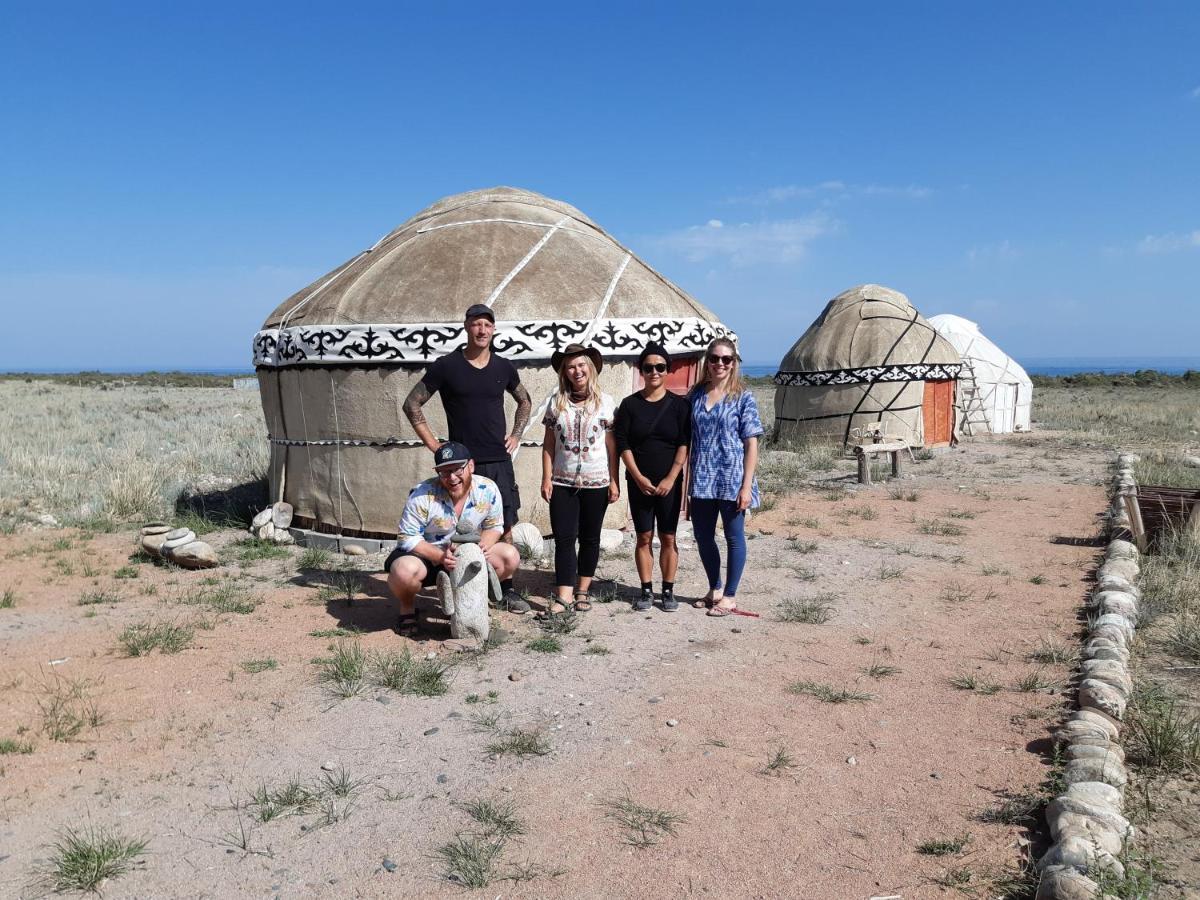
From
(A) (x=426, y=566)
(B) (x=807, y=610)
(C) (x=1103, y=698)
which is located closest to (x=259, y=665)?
(A) (x=426, y=566)

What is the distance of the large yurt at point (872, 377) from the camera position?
14297 millimetres

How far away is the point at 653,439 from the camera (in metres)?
4.78

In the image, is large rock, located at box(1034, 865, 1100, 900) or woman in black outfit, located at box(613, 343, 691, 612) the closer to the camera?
large rock, located at box(1034, 865, 1100, 900)

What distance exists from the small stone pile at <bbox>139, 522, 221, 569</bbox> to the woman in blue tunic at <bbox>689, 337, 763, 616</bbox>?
3575mm

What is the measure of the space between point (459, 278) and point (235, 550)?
108 inches

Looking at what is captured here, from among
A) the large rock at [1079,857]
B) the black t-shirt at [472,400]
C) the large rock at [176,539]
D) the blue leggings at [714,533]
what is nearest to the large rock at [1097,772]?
the large rock at [1079,857]

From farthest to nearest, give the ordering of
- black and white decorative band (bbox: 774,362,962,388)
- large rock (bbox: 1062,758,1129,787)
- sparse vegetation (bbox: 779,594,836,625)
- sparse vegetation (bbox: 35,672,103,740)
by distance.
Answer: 1. black and white decorative band (bbox: 774,362,962,388)
2. sparse vegetation (bbox: 779,594,836,625)
3. sparse vegetation (bbox: 35,672,103,740)
4. large rock (bbox: 1062,758,1129,787)

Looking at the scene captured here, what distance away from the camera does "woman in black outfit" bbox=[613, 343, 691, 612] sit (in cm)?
474

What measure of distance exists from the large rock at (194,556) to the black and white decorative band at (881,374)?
10891 mm

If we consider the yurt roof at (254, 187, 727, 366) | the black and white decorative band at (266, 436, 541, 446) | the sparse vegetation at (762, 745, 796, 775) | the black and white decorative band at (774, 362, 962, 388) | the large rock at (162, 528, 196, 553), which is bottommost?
the sparse vegetation at (762, 745, 796, 775)

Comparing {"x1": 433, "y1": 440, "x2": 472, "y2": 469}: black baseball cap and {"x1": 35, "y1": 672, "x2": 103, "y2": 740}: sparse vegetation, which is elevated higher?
{"x1": 433, "y1": 440, "x2": 472, "y2": 469}: black baseball cap

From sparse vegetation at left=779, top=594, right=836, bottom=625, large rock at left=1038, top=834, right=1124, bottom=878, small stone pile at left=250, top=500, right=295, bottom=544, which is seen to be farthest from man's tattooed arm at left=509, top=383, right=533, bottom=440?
large rock at left=1038, top=834, right=1124, bottom=878

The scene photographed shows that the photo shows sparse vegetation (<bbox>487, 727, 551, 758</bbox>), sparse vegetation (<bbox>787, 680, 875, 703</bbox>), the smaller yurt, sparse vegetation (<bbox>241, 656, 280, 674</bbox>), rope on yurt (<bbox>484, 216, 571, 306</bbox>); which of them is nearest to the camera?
sparse vegetation (<bbox>487, 727, 551, 758</bbox>)

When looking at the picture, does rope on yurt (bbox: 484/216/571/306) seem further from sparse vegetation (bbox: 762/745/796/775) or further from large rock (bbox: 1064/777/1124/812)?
large rock (bbox: 1064/777/1124/812)
